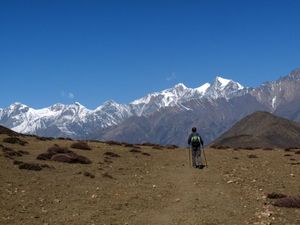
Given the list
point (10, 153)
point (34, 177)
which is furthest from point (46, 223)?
point (10, 153)

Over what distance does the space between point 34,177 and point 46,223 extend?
11.9m

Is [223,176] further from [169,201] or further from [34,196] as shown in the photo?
[34,196]

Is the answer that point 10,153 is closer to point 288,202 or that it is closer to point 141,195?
point 141,195

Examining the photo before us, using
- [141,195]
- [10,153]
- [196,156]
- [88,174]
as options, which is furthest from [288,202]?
[10,153]

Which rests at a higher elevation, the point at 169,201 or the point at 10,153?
the point at 10,153

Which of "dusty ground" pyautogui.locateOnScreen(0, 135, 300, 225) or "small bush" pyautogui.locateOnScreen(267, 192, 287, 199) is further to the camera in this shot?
"small bush" pyautogui.locateOnScreen(267, 192, 287, 199)

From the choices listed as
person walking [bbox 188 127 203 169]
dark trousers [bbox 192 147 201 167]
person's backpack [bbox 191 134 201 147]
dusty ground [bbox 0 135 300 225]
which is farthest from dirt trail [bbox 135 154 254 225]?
Result: dark trousers [bbox 192 147 201 167]

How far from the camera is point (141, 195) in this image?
26219 millimetres

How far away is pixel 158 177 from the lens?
3400 centimetres

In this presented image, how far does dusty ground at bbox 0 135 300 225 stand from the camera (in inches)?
820

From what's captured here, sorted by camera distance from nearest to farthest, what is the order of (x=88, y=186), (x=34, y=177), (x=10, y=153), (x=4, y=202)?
1. (x=4, y=202)
2. (x=88, y=186)
3. (x=34, y=177)
4. (x=10, y=153)

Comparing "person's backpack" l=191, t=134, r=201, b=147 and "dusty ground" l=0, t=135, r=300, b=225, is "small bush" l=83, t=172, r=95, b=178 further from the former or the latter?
"person's backpack" l=191, t=134, r=201, b=147

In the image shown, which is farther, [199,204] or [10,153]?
[10,153]

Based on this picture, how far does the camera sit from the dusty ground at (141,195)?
820 inches
